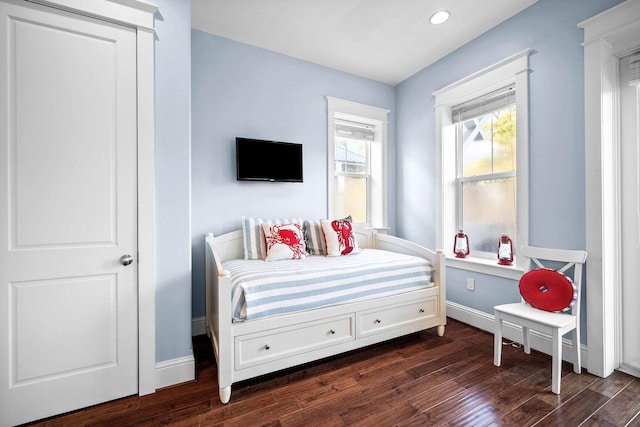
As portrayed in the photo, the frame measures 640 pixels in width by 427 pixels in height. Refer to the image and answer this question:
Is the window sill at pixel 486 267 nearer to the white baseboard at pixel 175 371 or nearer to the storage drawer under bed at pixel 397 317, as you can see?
the storage drawer under bed at pixel 397 317

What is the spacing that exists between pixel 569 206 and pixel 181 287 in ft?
9.06

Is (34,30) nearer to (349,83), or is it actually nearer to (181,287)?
(181,287)

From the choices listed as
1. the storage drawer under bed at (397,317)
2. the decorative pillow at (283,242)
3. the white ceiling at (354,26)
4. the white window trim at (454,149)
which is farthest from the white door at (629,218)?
the decorative pillow at (283,242)

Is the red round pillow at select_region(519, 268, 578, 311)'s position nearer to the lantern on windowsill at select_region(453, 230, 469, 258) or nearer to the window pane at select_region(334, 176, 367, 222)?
the lantern on windowsill at select_region(453, 230, 469, 258)

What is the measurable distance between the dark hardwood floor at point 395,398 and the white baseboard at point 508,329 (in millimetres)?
87

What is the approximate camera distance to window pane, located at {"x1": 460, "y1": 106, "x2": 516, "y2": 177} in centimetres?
259

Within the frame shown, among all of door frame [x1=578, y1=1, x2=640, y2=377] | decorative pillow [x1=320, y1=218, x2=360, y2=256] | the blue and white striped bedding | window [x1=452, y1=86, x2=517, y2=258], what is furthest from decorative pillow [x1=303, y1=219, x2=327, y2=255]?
door frame [x1=578, y1=1, x2=640, y2=377]

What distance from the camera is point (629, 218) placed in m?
1.89

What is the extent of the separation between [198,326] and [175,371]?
822mm

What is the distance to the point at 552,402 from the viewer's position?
1611mm

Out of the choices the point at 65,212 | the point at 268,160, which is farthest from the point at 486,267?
the point at 65,212

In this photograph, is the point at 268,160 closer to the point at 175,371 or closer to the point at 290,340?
the point at 290,340

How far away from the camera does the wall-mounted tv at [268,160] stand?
2.74 meters

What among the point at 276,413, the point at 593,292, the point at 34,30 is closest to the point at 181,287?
the point at 276,413
